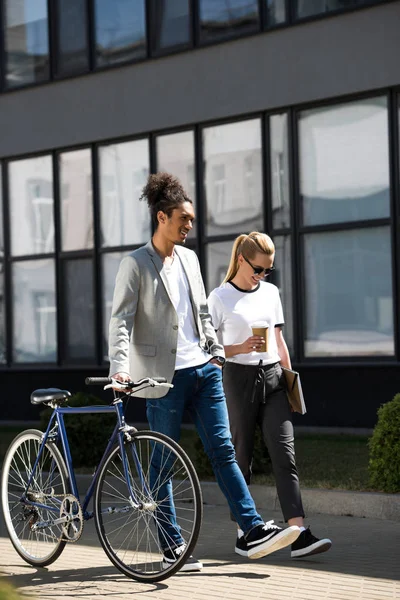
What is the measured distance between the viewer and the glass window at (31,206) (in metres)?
20.0

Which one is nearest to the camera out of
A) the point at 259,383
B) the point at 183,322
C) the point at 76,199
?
the point at 183,322

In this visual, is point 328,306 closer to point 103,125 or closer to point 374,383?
point 374,383

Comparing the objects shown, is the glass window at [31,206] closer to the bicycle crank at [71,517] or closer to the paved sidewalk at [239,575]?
the paved sidewalk at [239,575]

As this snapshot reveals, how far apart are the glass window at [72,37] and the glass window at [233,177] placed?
3.12 m

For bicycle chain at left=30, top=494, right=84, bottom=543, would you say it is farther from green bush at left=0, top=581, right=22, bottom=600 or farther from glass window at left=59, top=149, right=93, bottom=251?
glass window at left=59, top=149, right=93, bottom=251

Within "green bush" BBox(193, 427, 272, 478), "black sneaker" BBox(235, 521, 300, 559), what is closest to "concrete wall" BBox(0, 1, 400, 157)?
"green bush" BBox(193, 427, 272, 478)

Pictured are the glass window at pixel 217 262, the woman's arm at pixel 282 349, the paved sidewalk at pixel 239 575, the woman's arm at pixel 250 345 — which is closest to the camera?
the paved sidewalk at pixel 239 575

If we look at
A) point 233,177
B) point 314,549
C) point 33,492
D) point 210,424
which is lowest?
point 314,549

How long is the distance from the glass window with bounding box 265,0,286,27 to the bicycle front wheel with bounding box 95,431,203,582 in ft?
36.8

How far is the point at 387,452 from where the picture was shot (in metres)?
8.90

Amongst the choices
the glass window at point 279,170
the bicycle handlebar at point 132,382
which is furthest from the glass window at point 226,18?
the bicycle handlebar at point 132,382

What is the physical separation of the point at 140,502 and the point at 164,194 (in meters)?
1.77

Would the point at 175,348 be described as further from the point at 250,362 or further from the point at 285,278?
the point at 285,278

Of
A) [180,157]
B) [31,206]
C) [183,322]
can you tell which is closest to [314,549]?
[183,322]
